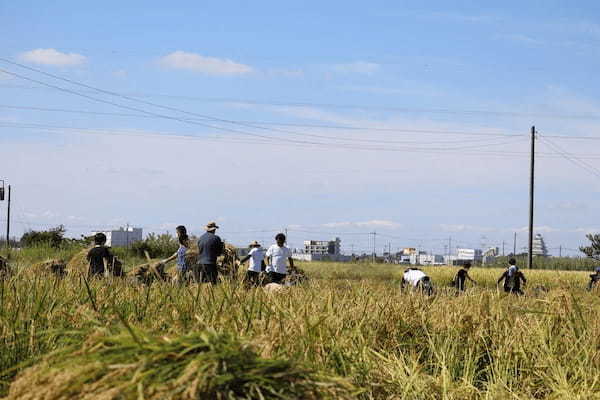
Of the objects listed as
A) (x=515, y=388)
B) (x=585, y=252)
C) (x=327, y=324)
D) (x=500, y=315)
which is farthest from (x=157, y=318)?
(x=585, y=252)

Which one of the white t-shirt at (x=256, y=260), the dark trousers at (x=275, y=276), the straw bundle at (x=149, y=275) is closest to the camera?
the straw bundle at (x=149, y=275)

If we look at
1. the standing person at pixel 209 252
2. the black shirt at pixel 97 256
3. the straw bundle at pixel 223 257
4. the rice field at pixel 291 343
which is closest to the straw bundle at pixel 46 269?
the black shirt at pixel 97 256

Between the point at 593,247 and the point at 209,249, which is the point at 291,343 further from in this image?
the point at 593,247

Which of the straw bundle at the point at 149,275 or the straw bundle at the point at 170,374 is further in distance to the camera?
the straw bundle at the point at 149,275

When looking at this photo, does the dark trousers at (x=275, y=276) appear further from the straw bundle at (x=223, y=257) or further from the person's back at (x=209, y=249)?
the straw bundle at (x=223, y=257)

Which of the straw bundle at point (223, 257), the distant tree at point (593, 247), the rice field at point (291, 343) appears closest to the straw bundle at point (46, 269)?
the rice field at point (291, 343)

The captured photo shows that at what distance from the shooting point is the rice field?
361 cm

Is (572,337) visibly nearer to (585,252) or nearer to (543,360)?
(543,360)

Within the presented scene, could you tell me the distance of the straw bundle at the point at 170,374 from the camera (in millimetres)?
3500

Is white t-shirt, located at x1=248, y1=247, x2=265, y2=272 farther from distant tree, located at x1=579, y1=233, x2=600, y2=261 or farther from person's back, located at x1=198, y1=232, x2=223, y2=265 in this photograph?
distant tree, located at x1=579, y1=233, x2=600, y2=261

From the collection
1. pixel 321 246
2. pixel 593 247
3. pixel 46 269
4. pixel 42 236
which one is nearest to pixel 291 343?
pixel 46 269

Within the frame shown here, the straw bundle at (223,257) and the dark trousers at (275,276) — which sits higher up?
the straw bundle at (223,257)

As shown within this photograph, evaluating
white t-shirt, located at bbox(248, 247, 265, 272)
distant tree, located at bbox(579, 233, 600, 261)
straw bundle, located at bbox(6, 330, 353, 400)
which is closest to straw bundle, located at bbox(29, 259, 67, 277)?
white t-shirt, located at bbox(248, 247, 265, 272)

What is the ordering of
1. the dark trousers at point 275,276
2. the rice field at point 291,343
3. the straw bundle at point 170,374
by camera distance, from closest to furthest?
the straw bundle at point 170,374 < the rice field at point 291,343 < the dark trousers at point 275,276
